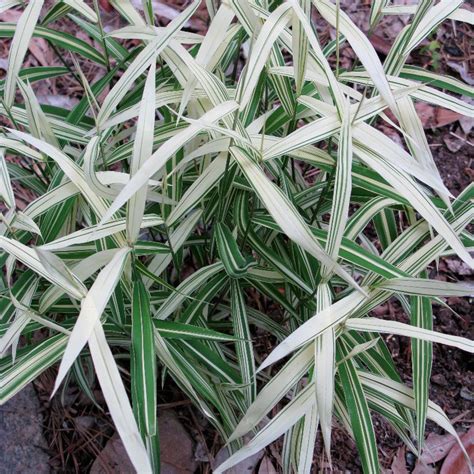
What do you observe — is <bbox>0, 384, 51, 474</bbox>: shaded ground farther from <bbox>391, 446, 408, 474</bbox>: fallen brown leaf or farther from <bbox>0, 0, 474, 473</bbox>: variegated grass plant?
<bbox>391, 446, 408, 474</bbox>: fallen brown leaf

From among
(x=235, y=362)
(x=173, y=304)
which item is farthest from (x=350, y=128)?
(x=235, y=362)

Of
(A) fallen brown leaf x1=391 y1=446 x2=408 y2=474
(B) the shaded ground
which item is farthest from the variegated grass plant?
(A) fallen brown leaf x1=391 y1=446 x2=408 y2=474

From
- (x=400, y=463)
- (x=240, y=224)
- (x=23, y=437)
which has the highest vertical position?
(x=240, y=224)

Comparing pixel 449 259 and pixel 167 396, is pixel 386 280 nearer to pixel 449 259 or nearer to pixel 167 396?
pixel 167 396

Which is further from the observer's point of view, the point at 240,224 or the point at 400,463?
the point at 400,463

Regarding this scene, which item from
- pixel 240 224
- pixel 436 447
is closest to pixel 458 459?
pixel 436 447

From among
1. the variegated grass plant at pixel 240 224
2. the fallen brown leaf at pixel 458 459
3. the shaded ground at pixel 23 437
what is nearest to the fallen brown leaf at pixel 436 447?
the fallen brown leaf at pixel 458 459

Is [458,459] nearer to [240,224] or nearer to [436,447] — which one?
[436,447]

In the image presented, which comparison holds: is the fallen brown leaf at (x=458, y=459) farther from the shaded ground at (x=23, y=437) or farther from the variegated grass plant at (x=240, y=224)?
the shaded ground at (x=23, y=437)
